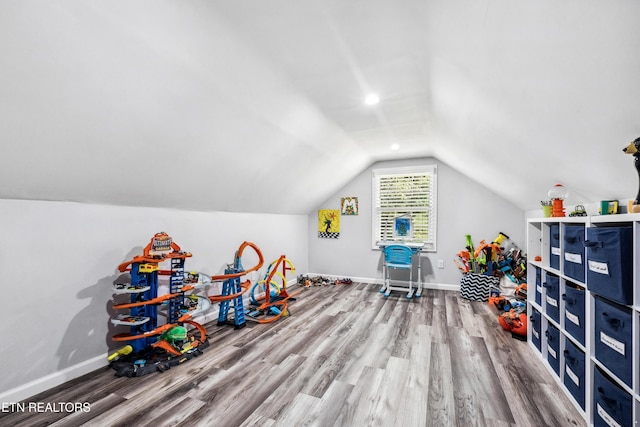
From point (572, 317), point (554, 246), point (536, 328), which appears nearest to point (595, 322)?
point (572, 317)

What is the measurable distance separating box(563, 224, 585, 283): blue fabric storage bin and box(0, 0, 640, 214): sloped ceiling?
0.39 meters

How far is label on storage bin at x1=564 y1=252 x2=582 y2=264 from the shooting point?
1638 mm

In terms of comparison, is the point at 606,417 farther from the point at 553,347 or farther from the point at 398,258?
the point at 398,258

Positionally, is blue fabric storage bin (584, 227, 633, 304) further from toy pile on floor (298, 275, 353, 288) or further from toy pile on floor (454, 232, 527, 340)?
toy pile on floor (298, 275, 353, 288)

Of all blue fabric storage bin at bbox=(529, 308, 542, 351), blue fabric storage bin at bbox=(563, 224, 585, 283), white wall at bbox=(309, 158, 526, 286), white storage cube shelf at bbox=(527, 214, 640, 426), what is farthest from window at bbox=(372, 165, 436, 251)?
blue fabric storage bin at bbox=(563, 224, 585, 283)

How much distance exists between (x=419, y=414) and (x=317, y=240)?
12.6 feet

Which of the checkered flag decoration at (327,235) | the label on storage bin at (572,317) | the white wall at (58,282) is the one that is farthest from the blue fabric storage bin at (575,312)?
the checkered flag decoration at (327,235)

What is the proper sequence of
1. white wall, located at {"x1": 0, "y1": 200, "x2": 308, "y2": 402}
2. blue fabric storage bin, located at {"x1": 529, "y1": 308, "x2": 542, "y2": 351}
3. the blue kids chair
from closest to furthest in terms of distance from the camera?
white wall, located at {"x1": 0, "y1": 200, "x2": 308, "y2": 402}
blue fabric storage bin, located at {"x1": 529, "y1": 308, "x2": 542, "y2": 351}
the blue kids chair

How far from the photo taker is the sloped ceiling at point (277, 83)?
44.9 inches

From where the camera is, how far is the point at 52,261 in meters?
1.85

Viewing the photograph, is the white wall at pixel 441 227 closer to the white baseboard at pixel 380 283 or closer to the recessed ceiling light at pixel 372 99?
the white baseboard at pixel 380 283

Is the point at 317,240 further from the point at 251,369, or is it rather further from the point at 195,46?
the point at 195,46

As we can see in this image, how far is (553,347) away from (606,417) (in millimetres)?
731

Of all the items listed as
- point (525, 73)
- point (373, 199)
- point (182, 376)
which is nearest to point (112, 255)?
point (182, 376)
